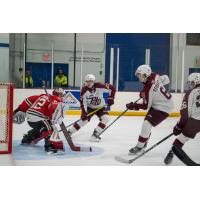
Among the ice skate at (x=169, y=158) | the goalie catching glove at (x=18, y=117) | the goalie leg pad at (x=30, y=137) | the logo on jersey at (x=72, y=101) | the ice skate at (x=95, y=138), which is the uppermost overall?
the logo on jersey at (x=72, y=101)

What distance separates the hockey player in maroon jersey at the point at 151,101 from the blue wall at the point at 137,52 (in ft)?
5.04

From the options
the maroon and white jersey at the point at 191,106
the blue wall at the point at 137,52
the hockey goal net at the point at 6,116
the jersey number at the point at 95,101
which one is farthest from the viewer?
the blue wall at the point at 137,52

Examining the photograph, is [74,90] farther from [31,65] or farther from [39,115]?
[39,115]

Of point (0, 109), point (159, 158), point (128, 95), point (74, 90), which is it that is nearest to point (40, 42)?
point (74, 90)

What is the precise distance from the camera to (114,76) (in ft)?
15.0

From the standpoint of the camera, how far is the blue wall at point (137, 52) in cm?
448

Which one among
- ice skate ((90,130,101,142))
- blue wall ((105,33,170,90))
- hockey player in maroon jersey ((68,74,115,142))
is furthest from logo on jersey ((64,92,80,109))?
ice skate ((90,130,101,142))

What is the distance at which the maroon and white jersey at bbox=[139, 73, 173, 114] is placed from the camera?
2867 mm

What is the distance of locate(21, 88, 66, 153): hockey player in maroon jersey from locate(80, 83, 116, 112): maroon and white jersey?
1.76 feet

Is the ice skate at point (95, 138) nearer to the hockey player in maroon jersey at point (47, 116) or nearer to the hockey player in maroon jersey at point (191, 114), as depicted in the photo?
the hockey player in maroon jersey at point (47, 116)

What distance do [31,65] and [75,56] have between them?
773 mm

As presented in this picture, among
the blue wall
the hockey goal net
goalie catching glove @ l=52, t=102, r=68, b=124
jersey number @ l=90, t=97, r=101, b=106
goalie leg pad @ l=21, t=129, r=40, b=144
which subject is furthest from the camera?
the blue wall

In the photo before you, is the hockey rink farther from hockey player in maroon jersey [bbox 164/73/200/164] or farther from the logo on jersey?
the logo on jersey

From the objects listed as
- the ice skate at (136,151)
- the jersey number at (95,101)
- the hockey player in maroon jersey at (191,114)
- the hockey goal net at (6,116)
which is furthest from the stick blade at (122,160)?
the jersey number at (95,101)
